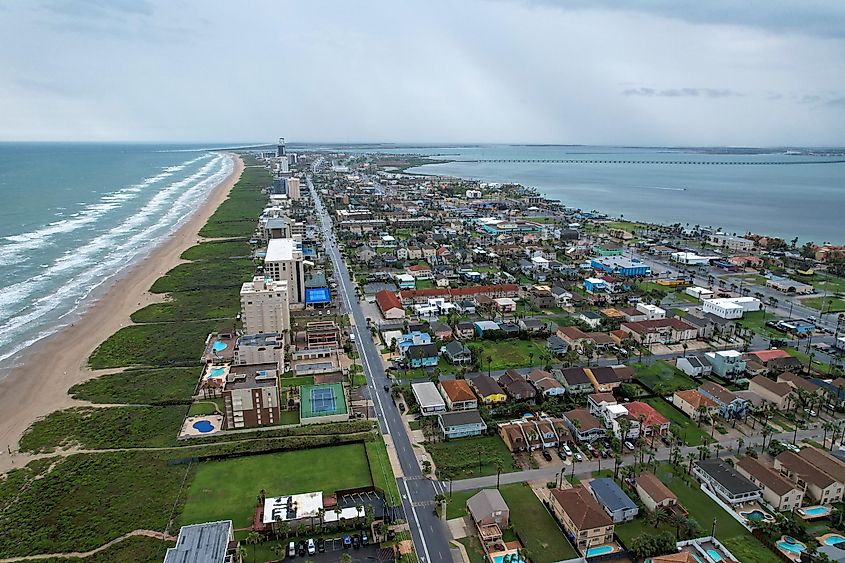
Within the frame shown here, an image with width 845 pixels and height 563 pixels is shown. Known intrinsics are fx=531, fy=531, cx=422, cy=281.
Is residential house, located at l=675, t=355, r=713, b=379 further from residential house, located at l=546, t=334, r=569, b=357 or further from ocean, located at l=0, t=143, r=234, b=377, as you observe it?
ocean, located at l=0, t=143, r=234, b=377

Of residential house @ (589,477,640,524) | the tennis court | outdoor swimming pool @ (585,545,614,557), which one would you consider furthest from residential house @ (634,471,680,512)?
the tennis court

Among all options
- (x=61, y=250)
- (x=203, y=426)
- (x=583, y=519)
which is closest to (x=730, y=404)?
(x=583, y=519)

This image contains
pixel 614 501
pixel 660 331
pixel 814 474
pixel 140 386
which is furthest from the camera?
pixel 660 331

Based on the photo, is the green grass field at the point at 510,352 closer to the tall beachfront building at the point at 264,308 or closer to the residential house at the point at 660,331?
the residential house at the point at 660,331

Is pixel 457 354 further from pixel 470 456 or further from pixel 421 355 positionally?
pixel 470 456

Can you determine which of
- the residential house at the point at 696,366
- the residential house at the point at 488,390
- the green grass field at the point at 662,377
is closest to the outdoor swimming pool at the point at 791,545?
the green grass field at the point at 662,377
